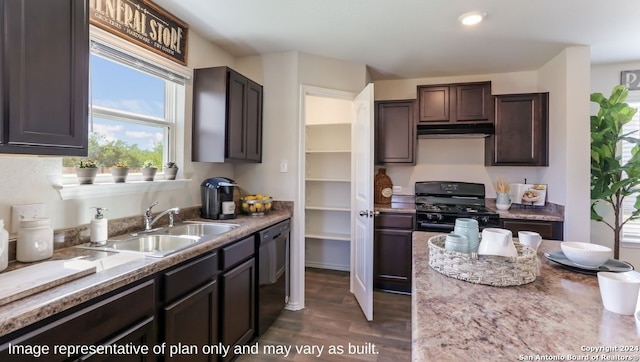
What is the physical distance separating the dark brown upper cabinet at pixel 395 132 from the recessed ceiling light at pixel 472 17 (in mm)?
1198

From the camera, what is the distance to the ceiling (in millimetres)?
2076

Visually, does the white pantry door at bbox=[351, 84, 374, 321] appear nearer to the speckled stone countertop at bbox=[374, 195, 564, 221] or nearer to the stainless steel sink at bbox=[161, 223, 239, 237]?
the speckled stone countertop at bbox=[374, 195, 564, 221]

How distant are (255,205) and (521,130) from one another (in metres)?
2.82

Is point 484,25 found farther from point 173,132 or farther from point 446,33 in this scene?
point 173,132

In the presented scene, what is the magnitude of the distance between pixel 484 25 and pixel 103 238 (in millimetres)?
2947

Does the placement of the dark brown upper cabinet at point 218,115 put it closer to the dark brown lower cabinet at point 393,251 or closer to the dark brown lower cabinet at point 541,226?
the dark brown lower cabinet at point 393,251

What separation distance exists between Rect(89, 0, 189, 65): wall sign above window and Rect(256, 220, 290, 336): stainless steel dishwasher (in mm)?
1509

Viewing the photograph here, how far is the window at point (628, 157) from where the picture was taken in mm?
3172

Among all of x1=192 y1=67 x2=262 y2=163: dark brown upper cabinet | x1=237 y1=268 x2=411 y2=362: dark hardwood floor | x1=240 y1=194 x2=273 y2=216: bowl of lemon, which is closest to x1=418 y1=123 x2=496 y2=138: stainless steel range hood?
x1=237 y1=268 x2=411 y2=362: dark hardwood floor

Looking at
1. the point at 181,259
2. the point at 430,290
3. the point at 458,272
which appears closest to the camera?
the point at 430,290

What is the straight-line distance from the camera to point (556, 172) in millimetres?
2951

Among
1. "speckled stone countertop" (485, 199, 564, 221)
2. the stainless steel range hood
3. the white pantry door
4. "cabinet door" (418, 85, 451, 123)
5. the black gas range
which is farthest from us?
"cabinet door" (418, 85, 451, 123)

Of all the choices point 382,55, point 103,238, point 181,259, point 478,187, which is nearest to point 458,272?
point 181,259

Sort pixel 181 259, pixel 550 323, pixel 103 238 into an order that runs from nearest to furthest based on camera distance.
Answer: pixel 550 323 → pixel 181 259 → pixel 103 238
